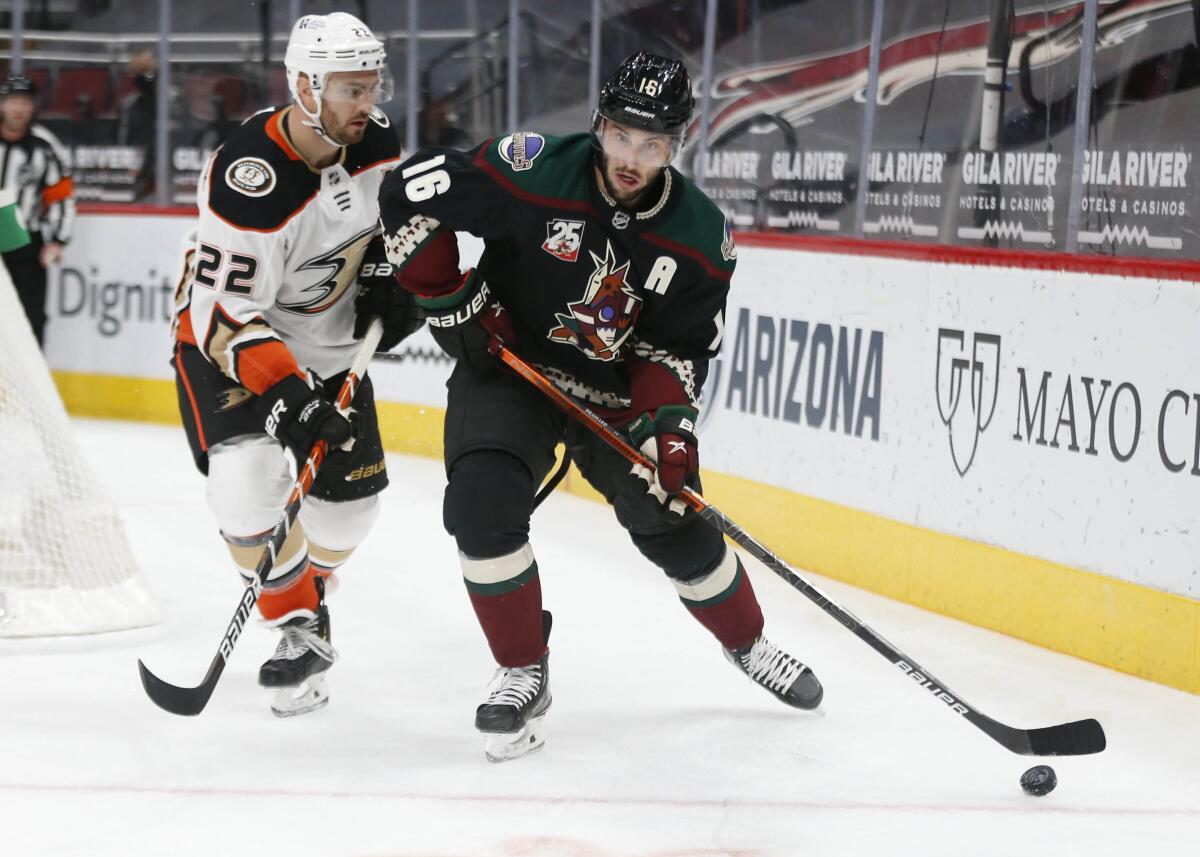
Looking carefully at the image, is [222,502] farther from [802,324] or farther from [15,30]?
[15,30]

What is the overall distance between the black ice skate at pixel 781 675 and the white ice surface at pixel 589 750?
0.05 m

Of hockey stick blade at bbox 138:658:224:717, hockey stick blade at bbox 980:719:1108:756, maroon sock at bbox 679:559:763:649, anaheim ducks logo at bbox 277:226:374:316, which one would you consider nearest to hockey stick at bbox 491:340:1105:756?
hockey stick blade at bbox 980:719:1108:756

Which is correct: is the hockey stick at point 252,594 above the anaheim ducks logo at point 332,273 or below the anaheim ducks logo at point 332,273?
below

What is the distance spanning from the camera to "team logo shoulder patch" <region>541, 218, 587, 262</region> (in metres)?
2.61

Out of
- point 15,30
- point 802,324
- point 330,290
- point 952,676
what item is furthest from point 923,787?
point 15,30

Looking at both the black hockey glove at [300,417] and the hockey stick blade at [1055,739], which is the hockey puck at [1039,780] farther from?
the black hockey glove at [300,417]

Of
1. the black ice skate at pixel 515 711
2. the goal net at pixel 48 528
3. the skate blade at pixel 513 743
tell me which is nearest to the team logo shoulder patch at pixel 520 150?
the black ice skate at pixel 515 711

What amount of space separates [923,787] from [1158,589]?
34.7 inches

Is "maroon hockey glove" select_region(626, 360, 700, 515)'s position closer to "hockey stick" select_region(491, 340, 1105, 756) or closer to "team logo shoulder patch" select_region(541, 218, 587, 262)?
"hockey stick" select_region(491, 340, 1105, 756)

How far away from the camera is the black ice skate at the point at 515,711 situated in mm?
2551

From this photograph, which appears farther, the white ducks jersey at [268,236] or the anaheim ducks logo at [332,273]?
the anaheim ducks logo at [332,273]

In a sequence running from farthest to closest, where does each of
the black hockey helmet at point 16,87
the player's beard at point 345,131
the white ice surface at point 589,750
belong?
the black hockey helmet at point 16,87, the player's beard at point 345,131, the white ice surface at point 589,750

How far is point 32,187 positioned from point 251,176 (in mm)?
3785

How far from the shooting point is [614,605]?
3791mm
